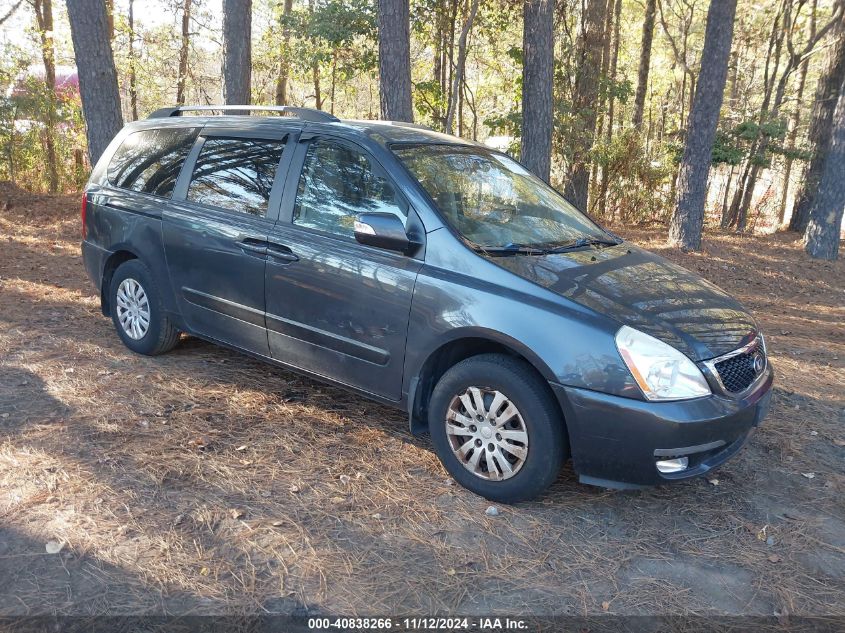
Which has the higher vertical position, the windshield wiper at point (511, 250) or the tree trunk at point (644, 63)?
the tree trunk at point (644, 63)

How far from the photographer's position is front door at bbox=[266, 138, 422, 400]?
372 cm

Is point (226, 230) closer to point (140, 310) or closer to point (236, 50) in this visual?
point (140, 310)

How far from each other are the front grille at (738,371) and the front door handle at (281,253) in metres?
2.43

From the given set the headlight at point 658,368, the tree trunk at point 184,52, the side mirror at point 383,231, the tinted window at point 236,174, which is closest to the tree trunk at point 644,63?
the tree trunk at point 184,52

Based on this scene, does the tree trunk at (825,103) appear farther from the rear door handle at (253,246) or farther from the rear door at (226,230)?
the rear door handle at (253,246)

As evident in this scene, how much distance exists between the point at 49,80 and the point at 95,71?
22.0ft

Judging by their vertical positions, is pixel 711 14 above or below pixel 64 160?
above

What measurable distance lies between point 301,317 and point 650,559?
2.33 metres

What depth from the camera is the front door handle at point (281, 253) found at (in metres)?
4.06

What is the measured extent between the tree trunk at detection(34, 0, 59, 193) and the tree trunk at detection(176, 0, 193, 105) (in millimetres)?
3033

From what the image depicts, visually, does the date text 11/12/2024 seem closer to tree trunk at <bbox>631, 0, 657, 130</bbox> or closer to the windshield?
the windshield

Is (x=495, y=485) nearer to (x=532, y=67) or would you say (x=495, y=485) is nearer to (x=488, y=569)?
(x=488, y=569)

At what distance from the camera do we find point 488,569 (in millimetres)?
2990

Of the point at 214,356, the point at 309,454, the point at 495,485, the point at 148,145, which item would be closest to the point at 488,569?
the point at 495,485
